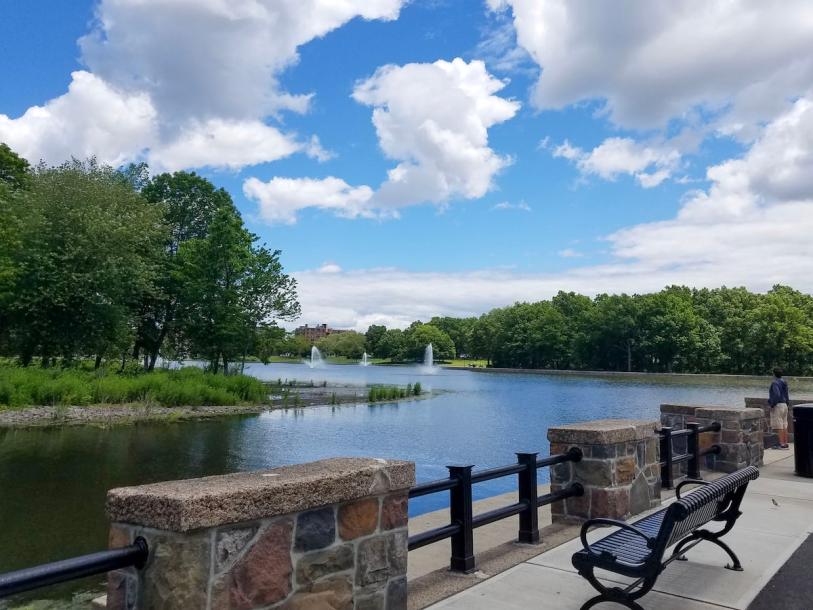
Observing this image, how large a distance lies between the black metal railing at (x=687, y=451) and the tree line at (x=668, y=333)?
7441 cm

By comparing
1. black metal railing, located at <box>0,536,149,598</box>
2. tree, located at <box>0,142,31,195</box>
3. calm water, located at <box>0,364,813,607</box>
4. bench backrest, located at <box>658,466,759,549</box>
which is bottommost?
calm water, located at <box>0,364,813,607</box>

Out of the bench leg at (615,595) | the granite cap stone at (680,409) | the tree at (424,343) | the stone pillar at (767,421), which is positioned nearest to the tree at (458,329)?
the tree at (424,343)

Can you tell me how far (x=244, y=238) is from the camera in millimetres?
39281

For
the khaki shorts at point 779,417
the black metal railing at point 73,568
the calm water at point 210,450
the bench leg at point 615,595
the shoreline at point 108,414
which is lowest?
the calm water at point 210,450

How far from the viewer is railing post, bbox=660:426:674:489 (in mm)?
7914

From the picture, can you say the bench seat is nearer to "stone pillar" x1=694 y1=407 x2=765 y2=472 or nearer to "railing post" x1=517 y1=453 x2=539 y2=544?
"railing post" x1=517 y1=453 x2=539 y2=544

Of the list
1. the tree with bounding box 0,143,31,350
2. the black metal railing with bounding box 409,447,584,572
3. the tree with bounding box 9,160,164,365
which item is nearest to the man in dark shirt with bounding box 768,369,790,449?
the black metal railing with bounding box 409,447,584,572

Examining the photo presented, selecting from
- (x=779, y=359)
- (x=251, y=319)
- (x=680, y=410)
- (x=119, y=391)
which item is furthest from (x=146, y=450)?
(x=779, y=359)

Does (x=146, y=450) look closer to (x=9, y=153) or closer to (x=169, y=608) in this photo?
(x=169, y=608)

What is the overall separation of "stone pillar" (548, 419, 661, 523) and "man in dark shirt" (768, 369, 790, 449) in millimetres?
7304

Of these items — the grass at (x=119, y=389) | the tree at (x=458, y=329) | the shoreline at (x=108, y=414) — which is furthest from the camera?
the tree at (x=458, y=329)

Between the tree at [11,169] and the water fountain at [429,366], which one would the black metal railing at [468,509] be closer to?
the tree at [11,169]

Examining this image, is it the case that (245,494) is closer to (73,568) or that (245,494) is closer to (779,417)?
(73,568)

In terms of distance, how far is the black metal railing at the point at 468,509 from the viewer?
15.6ft
